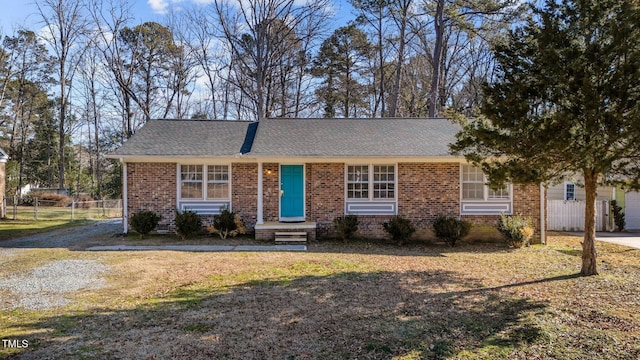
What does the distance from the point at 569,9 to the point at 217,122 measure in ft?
39.4

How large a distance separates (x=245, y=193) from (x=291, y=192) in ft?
4.88

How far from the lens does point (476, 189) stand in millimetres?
12125

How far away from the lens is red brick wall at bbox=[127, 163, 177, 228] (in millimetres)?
12281

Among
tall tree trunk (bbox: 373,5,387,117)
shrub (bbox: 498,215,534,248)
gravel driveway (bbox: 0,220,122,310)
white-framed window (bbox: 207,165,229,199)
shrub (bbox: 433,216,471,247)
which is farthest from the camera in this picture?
tall tree trunk (bbox: 373,5,387,117)

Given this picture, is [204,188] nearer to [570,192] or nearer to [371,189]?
[371,189]

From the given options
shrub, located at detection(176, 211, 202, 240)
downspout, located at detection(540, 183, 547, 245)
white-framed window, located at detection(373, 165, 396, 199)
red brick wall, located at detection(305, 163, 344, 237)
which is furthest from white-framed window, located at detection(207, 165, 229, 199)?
downspout, located at detection(540, 183, 547, 245)

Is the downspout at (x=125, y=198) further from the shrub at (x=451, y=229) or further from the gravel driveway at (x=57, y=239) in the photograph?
the shrub at (x=451, y=229)

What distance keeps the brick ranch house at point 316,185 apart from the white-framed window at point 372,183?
3 centimetres

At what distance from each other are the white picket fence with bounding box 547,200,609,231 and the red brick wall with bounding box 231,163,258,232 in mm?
11574

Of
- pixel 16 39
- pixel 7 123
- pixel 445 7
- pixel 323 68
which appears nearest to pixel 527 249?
pixel 445 7

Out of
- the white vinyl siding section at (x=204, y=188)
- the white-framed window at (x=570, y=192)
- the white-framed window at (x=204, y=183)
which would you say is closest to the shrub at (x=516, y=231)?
the white-framed window at (x=570, y=192)

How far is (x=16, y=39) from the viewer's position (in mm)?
29188

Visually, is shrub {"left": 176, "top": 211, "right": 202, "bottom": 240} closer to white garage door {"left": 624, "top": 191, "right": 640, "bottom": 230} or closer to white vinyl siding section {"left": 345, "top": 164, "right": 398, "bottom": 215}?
white vinyl siding section {"left": 345, "top": 164, "right": 398, "bottom": 215}

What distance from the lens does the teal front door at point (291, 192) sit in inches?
484
